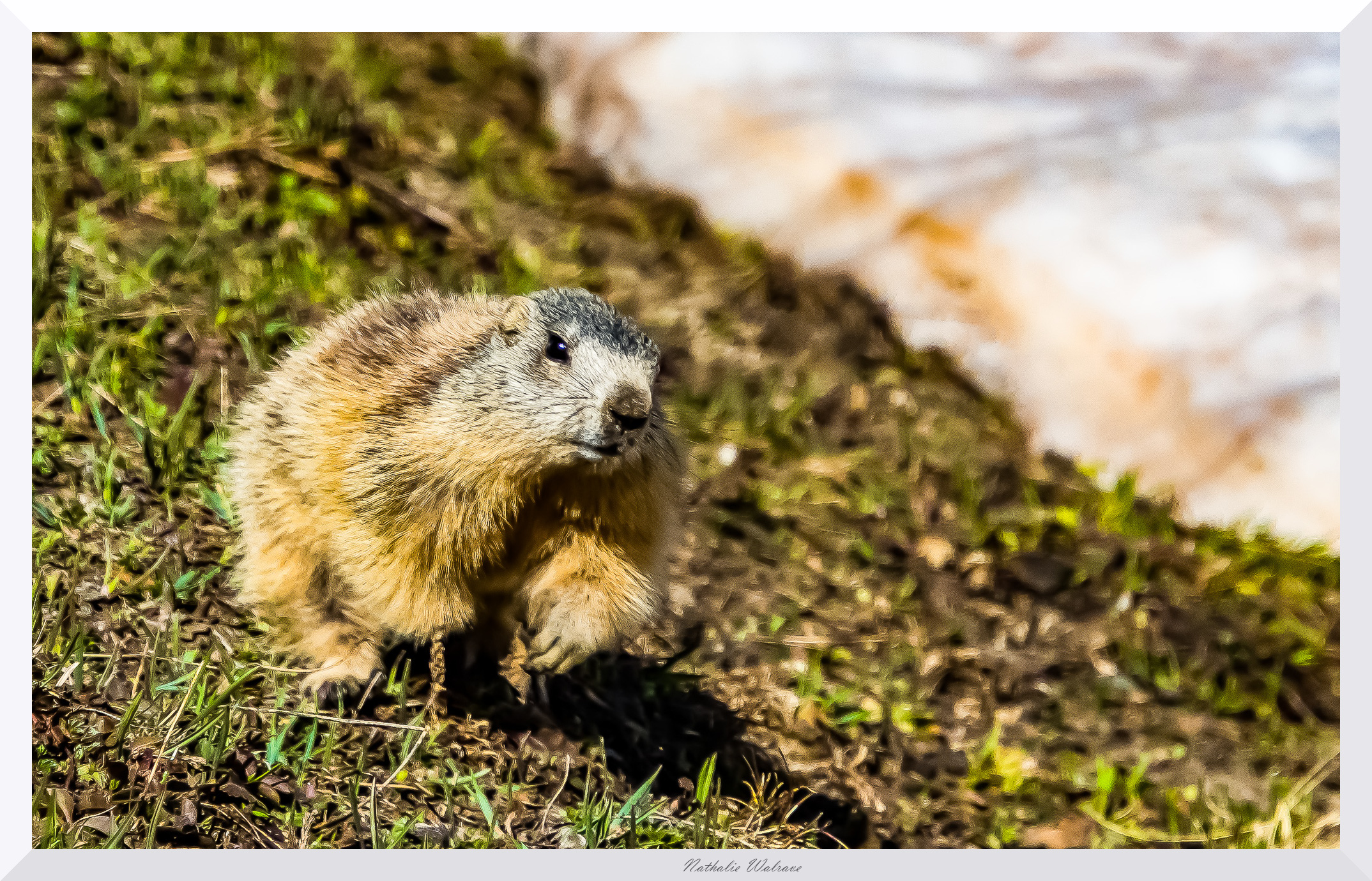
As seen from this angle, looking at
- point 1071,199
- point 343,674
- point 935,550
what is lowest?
point 343,674

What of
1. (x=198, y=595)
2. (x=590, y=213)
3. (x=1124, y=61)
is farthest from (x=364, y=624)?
(x=1124, y=61)

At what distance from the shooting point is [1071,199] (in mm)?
4125

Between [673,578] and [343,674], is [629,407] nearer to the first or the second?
[343,674]

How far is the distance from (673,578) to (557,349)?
60.9 inches

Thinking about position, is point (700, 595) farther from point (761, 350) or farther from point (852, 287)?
point (852, 287)

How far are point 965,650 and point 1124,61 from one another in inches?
85.2

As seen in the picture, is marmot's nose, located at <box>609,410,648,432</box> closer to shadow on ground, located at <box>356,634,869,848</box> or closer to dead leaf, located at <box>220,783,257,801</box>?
shadow on ground, located at <box>356,634,869,848</box>

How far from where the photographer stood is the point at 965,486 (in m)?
4.47

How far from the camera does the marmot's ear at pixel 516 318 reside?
2953 millimetres

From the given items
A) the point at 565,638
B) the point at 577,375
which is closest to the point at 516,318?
the point at 577,375

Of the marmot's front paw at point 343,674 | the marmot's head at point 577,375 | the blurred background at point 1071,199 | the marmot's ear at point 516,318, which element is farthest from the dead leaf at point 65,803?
the blurred background at point 1071,199

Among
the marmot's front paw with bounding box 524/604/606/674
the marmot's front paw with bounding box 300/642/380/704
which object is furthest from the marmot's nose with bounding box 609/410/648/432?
the marmot's front paw with bounding box 300/642/380/704
